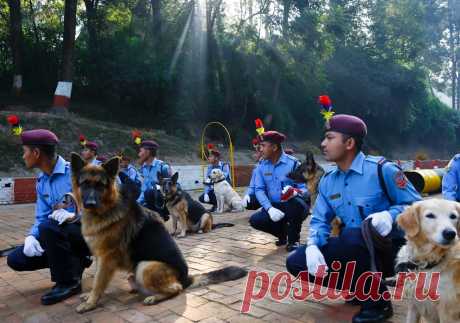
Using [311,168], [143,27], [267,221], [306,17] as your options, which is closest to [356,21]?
[306,17]

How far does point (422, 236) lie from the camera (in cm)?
292

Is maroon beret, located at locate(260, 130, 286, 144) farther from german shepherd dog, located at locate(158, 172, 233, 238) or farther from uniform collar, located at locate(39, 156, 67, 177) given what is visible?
uniform collar, located at locate(39, 156, 67, 177)

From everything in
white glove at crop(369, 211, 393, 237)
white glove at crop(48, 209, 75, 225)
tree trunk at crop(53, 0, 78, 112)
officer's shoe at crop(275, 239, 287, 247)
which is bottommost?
officer's shoe at crop(275, 239, 287, 247)

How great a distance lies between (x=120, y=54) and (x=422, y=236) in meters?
22.0

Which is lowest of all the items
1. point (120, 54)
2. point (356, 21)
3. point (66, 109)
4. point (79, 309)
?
point (79, 309)

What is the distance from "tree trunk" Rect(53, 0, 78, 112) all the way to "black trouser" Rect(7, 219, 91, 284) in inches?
635

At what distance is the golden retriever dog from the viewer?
106 inches

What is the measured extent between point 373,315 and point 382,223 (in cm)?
80

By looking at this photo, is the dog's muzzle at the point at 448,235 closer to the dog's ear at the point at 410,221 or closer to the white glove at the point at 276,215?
the dog's ear at the point at 410,221

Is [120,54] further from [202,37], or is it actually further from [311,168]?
[311,168]

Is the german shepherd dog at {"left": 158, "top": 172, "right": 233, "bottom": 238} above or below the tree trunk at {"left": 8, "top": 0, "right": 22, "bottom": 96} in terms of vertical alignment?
below

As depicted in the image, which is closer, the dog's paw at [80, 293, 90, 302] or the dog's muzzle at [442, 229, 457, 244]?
the dog's muzzle at [442, 229, 457, 244]

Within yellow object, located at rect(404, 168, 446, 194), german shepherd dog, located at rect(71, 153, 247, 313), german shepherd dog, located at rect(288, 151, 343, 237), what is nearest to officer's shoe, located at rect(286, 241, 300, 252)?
german shepherd dog, located at rect(288, 151, 343, 237)

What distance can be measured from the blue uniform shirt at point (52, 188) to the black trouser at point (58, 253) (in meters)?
0.24
